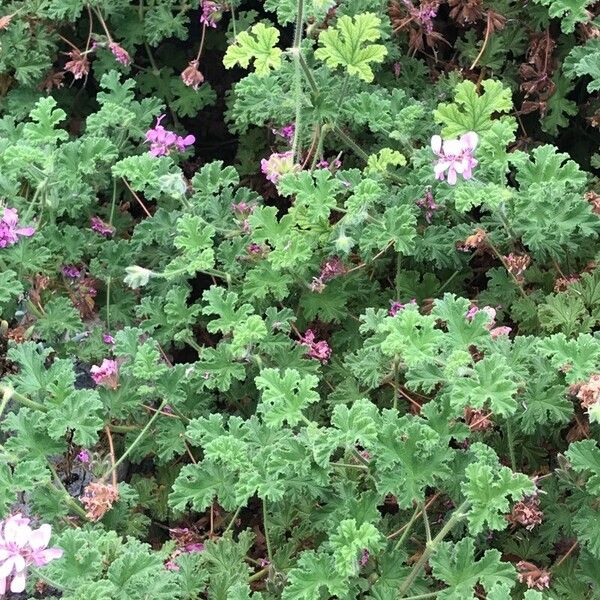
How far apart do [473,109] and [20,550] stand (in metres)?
1.61

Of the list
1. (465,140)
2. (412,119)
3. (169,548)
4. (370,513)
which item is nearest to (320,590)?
(370,513)

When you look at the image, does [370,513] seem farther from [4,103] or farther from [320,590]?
[4,103]

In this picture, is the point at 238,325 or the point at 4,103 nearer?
the point at 238,325

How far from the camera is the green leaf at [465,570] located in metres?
1.97

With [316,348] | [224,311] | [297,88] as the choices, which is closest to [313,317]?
[316,348]

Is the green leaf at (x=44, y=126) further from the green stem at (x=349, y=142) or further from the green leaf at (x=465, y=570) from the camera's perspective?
the green leaf at (x=465, y=570)

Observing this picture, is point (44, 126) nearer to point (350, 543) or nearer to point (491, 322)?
point (491, 322)

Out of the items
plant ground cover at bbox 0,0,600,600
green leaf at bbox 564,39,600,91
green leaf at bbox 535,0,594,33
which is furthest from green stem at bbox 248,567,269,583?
green leaf at bbox 535,0,594,33

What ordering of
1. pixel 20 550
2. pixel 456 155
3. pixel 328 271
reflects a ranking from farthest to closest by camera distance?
pixel 328 271
pixel 456 155
pixel 20 550

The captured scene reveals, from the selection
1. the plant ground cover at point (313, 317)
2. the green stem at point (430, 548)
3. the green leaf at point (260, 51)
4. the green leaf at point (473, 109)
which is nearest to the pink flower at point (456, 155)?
the plant ground cover at point (313, 317)

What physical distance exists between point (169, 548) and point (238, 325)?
602mm

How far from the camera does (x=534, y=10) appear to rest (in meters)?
2.97

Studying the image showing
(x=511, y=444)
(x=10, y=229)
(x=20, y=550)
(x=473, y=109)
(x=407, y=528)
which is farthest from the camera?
(x=10, y=229)

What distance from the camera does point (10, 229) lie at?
108 inches
